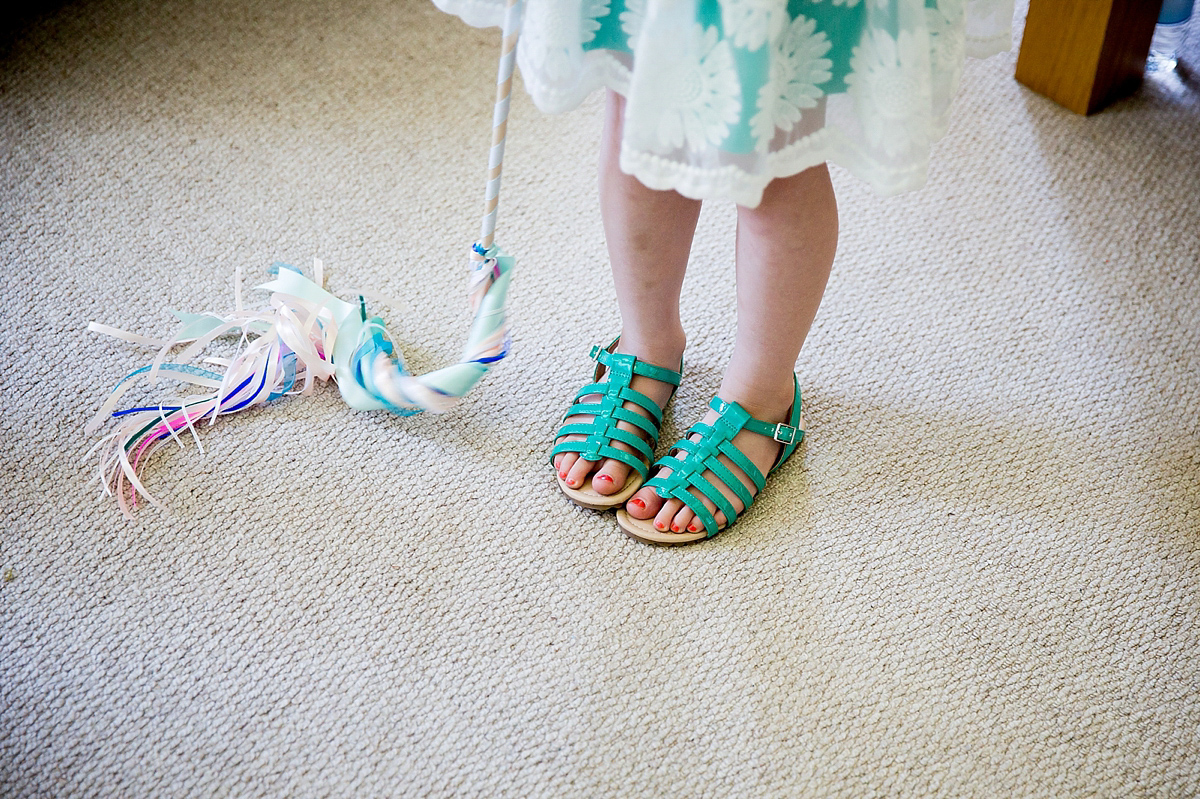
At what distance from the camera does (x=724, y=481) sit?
83 centimetres

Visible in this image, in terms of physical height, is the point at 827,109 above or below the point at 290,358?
above

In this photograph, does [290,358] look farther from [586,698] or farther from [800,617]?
[800,617]

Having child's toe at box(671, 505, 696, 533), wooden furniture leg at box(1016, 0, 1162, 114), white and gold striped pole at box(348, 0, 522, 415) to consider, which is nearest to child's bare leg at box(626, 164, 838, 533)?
child's toe at box(671, 505, 696, 533)

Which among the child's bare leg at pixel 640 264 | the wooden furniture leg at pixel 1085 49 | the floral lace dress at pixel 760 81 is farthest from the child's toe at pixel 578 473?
the wooden furniture leg at pixel 1085 49

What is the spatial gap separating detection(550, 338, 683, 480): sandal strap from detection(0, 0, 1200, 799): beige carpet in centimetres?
6

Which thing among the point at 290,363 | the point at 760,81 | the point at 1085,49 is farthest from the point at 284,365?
the point at 1085,49

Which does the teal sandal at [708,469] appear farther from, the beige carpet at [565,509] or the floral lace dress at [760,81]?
the floral lace dress at [760,81]

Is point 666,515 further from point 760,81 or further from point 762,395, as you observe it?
point 760,81

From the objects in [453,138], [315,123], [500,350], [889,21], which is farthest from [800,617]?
[315,123]

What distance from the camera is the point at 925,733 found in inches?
28.3

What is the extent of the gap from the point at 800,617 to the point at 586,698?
20 centimetres

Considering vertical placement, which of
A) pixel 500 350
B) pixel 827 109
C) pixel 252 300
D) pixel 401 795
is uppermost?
pixel 827 109

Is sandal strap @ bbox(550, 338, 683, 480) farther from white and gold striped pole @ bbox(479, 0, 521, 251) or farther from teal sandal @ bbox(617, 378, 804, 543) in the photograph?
white and gold striped pole @ bbox(479, 0, 521, 251)

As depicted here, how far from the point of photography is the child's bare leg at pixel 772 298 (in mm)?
684
